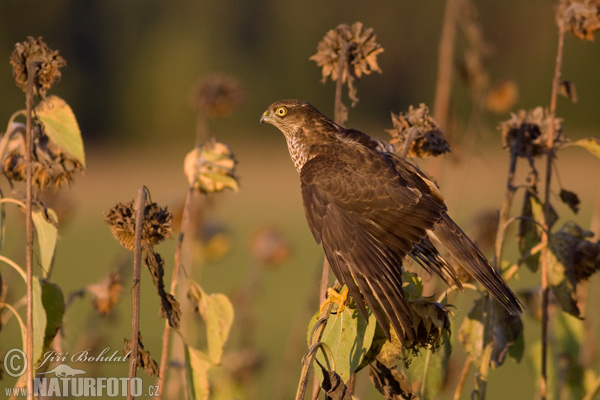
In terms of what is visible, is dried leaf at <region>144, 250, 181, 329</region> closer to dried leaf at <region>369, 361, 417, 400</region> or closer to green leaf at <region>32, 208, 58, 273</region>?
green leaf at <region>32, 208, 58, 273</region>

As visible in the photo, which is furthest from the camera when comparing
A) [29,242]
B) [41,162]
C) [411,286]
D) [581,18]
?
[581,18]

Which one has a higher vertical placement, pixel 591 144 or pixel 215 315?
pixel 591 144

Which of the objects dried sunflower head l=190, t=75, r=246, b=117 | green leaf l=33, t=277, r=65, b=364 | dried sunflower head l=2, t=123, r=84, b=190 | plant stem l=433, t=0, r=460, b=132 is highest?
plant stem l=433, t=0, r=460, b=132

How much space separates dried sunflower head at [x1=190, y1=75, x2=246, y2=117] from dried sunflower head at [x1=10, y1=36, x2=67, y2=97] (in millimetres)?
1531

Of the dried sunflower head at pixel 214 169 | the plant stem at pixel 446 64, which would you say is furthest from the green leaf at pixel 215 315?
the plant stem at pixel 446 64

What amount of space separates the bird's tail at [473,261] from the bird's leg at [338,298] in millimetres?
569

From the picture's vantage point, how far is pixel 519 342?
3139mm

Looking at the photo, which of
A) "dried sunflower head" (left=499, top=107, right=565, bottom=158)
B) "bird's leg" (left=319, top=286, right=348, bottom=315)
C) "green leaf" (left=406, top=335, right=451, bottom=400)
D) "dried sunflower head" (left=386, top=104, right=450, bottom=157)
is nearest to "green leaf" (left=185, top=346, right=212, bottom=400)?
"bird's leg" (left=319, top=286, right=348, bottom=315)

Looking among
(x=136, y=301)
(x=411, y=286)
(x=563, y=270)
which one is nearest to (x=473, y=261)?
(x=563, y=270)

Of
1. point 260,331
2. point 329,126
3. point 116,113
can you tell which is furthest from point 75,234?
point 116,113

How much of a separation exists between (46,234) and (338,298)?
3.27 feet

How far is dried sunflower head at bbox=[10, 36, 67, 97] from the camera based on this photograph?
98.2 inches

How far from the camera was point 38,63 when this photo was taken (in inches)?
97.9

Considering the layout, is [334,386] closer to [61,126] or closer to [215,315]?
[215,315]
